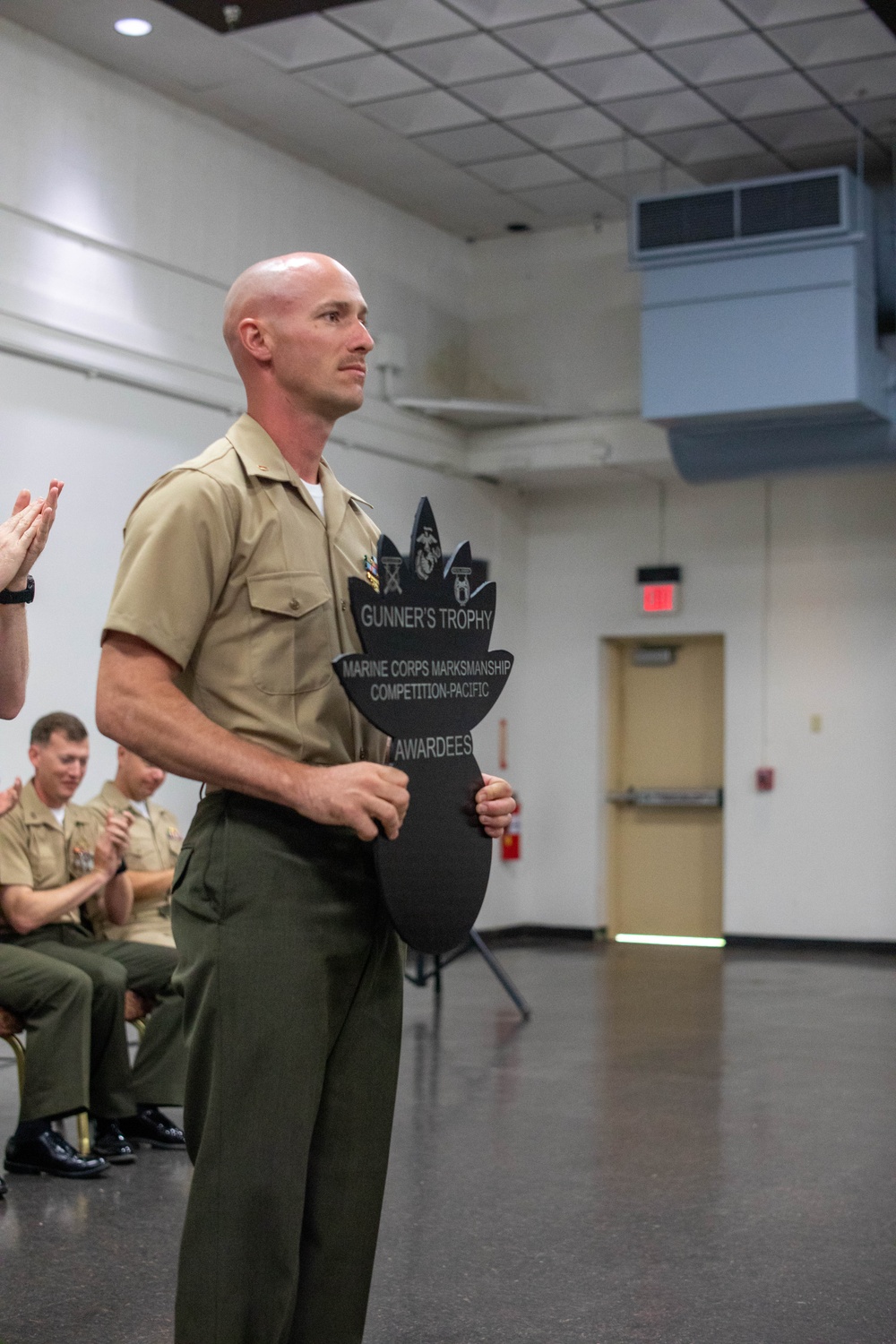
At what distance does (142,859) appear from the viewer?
5047 mm

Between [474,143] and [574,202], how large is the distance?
1.25 meters

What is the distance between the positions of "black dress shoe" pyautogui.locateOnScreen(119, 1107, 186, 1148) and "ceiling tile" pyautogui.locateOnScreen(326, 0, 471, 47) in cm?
488

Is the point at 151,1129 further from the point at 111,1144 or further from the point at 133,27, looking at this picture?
the point at 133,27

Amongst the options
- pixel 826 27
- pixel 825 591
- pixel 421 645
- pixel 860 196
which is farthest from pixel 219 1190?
pixel 825 591

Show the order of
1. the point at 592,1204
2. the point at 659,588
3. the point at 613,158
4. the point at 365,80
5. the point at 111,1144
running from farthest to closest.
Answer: the point at 659,588 < the point at 613,158 < the point at 365,80 < the point at 111,1144 < the point at 592,1204

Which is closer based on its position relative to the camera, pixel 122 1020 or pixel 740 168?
pixel 122 1020

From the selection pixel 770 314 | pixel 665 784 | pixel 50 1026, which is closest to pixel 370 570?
pixel 50 1026

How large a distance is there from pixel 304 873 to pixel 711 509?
340 inches

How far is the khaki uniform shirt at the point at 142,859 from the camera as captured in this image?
15.9 ft

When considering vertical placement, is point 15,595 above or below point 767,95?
below

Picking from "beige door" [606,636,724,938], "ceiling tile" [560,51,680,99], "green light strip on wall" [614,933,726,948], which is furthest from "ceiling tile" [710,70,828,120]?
"green light strip on wall" [614,933,726,948]

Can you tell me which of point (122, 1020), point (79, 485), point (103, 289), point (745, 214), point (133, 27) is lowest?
point (122, 1020)

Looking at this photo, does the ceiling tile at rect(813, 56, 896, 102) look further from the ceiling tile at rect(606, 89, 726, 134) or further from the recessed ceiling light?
the recessed ceiling light

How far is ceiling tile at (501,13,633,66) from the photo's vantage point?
698 cm
